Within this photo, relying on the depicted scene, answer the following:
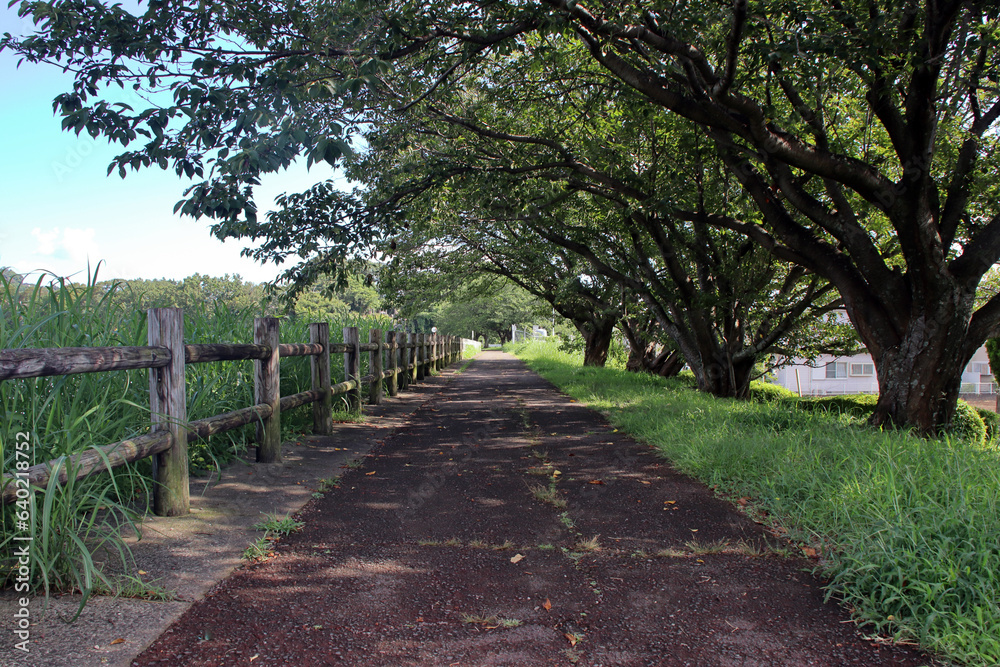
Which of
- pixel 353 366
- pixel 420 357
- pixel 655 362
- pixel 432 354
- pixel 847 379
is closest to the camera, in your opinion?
pixel 353 366

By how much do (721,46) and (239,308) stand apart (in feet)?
19.3

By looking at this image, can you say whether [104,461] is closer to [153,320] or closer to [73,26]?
[153,320]

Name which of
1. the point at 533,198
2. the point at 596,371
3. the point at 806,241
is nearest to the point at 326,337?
the point at 533,198

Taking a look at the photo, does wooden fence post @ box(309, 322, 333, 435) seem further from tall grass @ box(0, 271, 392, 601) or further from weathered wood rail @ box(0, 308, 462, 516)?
tall grass @ box(0, 271, 392, 601)

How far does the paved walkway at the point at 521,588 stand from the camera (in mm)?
2273

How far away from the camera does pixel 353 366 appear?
8266 millimetres

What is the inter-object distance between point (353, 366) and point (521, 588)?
587 cm

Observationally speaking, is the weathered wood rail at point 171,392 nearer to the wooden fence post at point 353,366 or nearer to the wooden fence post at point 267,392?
the wooden fence post at point 267,392

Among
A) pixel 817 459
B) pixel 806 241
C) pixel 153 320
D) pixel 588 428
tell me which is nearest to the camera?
pixel 153 320

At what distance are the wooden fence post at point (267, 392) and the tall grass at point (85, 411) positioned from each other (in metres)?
0.25

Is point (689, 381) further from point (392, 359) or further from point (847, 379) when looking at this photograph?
point (847, 379)

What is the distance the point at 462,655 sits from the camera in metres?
2.25

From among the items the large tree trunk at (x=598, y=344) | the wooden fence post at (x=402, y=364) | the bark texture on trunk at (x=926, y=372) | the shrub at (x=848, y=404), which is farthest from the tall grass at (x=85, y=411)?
the large tree trunk at (x=598, y=344)

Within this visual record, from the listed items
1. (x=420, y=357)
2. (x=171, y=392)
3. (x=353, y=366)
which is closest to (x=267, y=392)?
(x=171, y=392)
